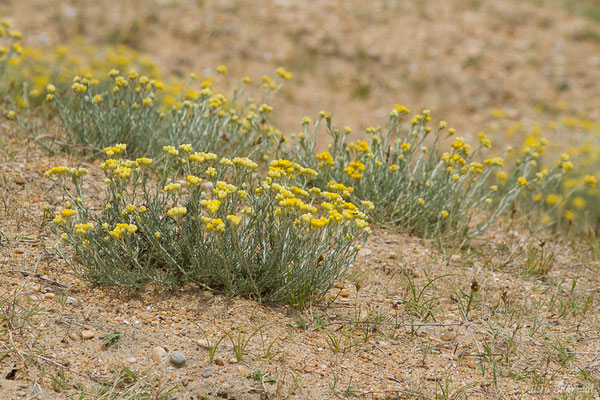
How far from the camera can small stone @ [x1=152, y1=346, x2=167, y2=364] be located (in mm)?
2709

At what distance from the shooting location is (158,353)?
2.73m

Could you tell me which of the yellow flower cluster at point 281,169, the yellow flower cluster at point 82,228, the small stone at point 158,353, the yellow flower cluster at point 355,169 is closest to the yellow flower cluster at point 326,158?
the yellow flower cluster at point 355,169

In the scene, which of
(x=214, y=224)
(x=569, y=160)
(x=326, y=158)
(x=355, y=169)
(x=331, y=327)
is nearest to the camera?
(x=214, y=224)

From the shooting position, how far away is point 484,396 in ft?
9.12

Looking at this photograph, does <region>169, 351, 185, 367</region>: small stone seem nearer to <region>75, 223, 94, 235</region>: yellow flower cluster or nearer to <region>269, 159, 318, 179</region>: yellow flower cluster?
<region>75, 223, 94, 235</region>: yellow flower cluster

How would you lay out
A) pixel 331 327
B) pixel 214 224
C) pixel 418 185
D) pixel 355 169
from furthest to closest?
pixel 418 185 → pixel 355 169 → pixel 331 327 → pixel 214 224

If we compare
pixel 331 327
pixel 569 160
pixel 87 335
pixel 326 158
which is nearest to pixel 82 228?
pixel 87 335

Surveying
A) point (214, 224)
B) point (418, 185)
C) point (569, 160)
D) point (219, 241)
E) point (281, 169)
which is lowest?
point (569, 160)

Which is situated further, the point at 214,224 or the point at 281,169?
the point at 281,169

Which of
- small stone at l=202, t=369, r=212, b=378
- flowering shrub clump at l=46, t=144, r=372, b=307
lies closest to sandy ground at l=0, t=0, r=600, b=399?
small stone at l=202, t=369, r=212, b=378

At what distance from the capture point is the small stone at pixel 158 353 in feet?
8.89

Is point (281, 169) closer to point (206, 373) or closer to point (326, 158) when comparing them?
point (326, 158)

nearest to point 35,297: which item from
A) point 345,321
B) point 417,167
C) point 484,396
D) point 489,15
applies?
point 345,321

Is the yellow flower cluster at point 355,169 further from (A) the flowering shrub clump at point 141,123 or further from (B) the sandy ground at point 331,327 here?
(A) the flowering shrub clump at point 141,123
